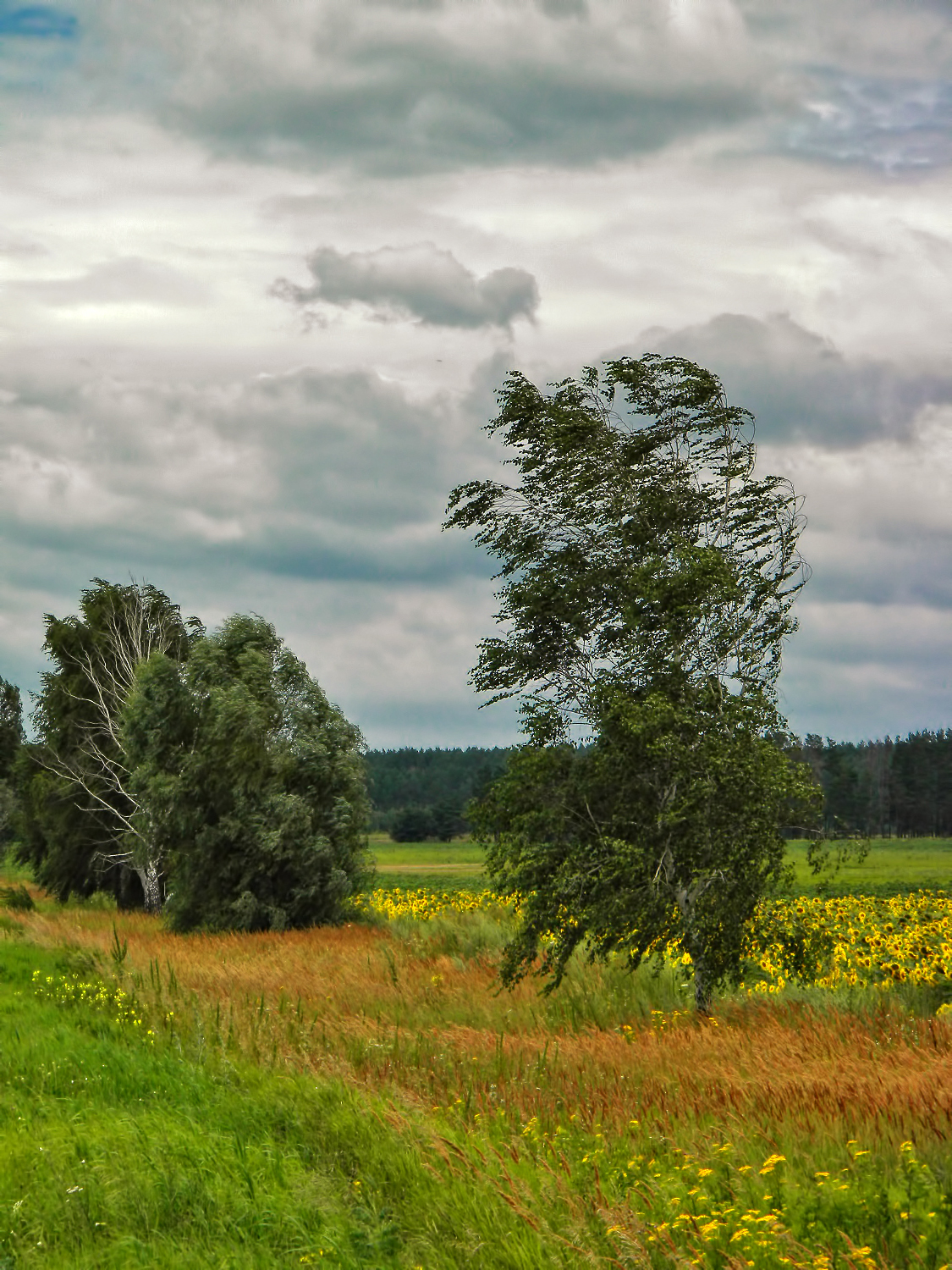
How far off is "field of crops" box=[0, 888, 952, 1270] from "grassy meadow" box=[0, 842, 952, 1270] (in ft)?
0.08

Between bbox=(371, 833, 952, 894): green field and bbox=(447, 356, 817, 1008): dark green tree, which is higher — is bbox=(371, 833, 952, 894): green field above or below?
below

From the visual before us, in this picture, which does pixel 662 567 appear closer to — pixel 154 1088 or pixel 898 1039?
pixel 898 1039

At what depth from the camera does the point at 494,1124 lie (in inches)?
316

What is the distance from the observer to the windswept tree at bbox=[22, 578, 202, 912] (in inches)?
1598

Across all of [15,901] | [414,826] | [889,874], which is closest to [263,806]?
[15,901]

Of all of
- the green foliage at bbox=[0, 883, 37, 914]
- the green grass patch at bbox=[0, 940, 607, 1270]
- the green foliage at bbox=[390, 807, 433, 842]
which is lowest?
the green foliage at bbox=[390, 807, 433, 842]

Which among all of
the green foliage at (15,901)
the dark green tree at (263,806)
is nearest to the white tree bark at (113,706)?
the green foliage at (15,901)

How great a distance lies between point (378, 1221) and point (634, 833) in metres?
7.23

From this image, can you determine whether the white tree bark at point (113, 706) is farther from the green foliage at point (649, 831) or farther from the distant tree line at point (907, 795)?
the distant tree line at point (907, 795)

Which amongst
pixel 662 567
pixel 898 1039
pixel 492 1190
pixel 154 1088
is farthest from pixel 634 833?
pixel 492 1190

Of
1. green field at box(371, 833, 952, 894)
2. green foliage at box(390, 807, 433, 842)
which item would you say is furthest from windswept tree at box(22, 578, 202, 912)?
green foliage at box(390, 807, 433, 842)

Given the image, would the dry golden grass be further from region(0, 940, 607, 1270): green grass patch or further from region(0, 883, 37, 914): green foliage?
region(0, 883, 37, 914): green foliage

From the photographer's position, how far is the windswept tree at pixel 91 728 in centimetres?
4059

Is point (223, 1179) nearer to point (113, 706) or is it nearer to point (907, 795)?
point (113, 706)
